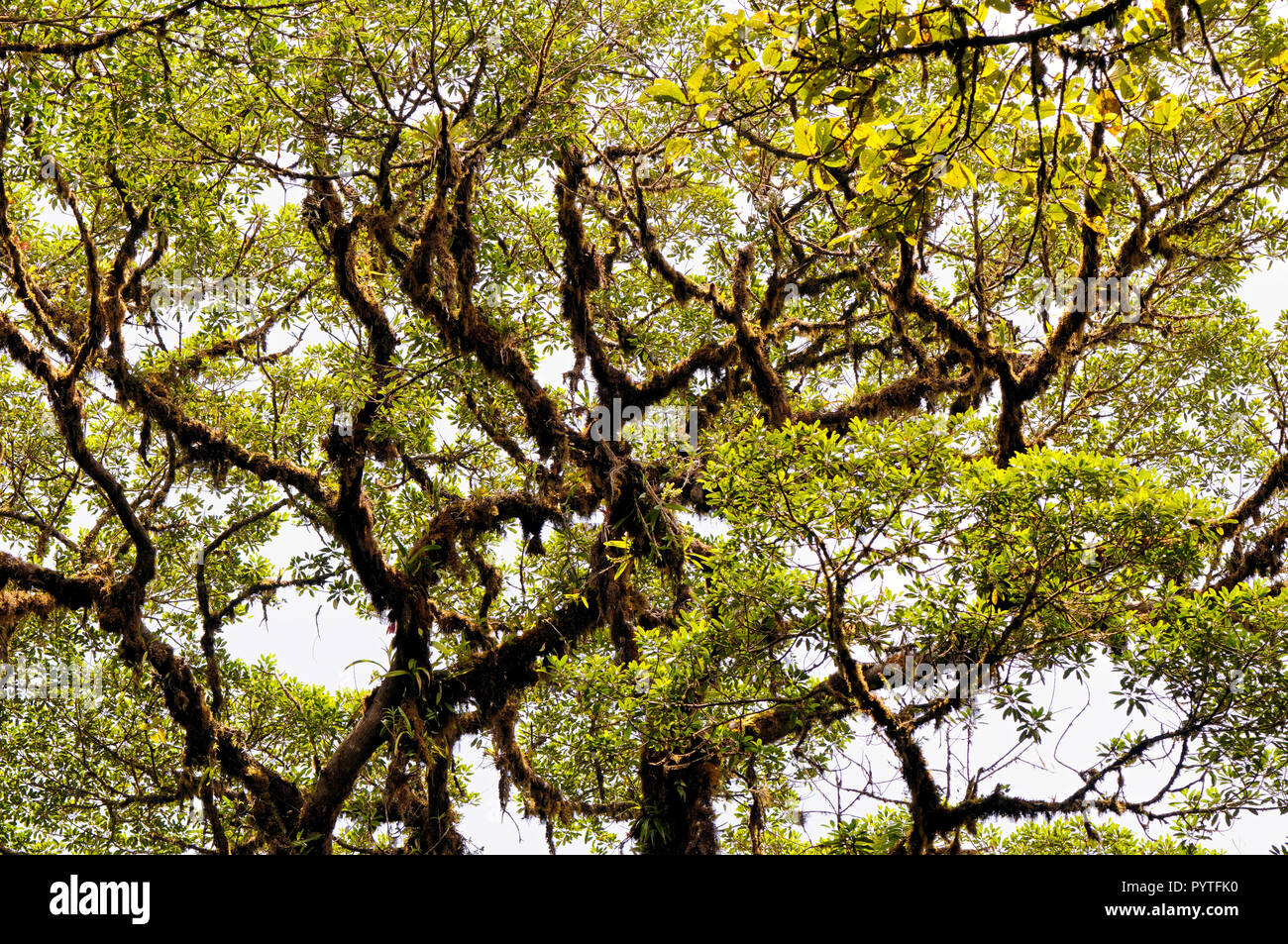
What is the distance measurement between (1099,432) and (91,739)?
8.19m

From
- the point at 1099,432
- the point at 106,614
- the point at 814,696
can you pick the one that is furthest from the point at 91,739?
the point at 1099,432

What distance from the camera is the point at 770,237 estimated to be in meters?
8.12

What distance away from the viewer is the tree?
15.8 feet

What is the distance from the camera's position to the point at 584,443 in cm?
755

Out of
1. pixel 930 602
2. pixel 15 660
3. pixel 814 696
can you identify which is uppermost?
pixel 15 660

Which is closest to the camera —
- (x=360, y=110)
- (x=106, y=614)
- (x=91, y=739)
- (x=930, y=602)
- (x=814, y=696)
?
(x=930, y=602)

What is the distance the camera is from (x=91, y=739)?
26.6ft

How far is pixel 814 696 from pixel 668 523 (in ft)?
7.02

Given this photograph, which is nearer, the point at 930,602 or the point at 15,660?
the point at 930,602

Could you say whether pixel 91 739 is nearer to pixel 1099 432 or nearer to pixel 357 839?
pixel 357 839

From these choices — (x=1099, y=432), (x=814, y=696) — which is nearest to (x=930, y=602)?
(x=814, y=696)

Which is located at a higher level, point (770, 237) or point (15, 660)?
point (770, 237)

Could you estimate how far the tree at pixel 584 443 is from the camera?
189 inches
